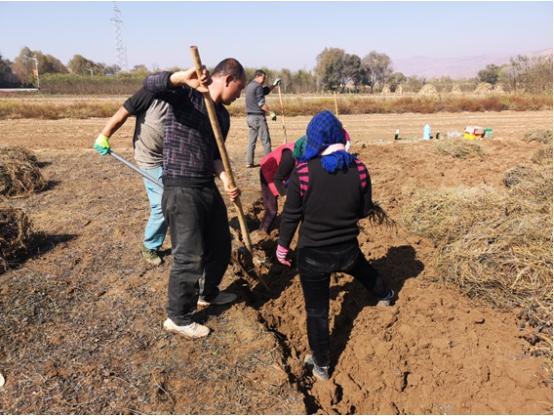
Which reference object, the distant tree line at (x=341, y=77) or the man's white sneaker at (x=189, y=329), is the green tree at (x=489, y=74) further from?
the man's white sneaker at (x=189, y=329)

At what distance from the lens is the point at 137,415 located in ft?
8.82

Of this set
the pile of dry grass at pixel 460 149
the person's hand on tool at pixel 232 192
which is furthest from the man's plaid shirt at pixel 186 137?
the pile of dry grass at pixel 460 149

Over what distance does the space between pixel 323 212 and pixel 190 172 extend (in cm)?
100

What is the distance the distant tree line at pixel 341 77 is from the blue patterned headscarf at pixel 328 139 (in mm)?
32995

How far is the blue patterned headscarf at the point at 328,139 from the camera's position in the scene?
2.69 m

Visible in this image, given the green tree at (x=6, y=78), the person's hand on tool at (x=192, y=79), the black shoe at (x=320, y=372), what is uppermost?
the green tree at (x=6, y=78)

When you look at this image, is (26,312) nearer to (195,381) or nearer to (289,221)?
(195,381)

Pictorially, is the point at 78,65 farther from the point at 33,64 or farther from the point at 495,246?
the point at 495,246

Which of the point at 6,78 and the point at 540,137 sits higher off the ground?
the point at 6,78

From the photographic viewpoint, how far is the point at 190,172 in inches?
121

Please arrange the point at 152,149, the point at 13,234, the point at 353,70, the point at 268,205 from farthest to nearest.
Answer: the point at 353,70 → the point at 268,205 → the point at 13,234 → the point at 152,149

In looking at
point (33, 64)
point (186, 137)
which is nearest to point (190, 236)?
point (186, 137)

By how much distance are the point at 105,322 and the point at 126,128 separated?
48.7 feet

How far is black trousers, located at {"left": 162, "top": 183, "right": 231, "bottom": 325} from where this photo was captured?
310 cm
